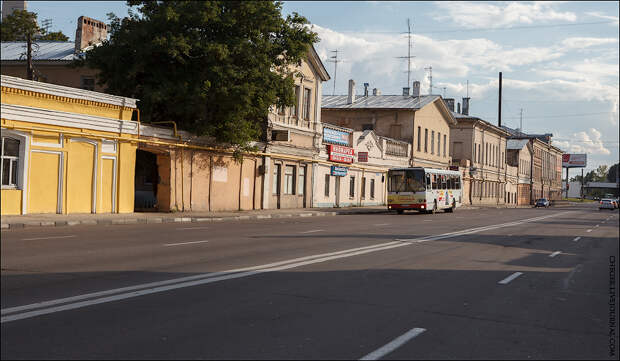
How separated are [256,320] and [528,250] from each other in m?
12.7

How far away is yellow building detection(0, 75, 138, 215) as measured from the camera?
21609 millimetres

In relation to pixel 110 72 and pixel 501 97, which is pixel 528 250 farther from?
pixel 501 97

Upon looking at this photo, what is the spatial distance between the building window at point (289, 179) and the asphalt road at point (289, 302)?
74.1 ft

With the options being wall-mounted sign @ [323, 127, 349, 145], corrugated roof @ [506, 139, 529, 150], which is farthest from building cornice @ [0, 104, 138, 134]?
corrugated roof @ [506, 139, 529, 150]

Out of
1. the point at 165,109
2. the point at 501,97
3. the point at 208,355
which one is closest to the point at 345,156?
the point at 165,109

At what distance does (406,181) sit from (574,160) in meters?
139

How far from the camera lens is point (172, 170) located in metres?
28.3

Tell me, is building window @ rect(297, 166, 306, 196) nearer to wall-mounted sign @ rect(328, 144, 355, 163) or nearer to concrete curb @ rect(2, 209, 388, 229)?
wall-mounted sign @ rect(328, 144, 355, 163)

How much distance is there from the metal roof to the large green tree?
30148 millimetres

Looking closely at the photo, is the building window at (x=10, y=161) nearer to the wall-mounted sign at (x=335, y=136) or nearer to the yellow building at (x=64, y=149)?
the yellow building at (x=64, y=149)

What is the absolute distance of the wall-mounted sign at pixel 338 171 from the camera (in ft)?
140

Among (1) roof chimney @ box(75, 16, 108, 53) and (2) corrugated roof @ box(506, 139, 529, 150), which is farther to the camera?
(2) corrugated roof @ box(506, 139, 529, 150)

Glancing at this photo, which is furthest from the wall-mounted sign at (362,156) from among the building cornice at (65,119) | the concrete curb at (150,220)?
the building cornice at (65,119)

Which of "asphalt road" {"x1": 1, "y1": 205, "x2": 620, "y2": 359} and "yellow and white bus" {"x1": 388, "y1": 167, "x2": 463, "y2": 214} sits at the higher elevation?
"yellow and white bus" {"x1": 388, "y1": 167, "x2": 463, "y2": 214}
